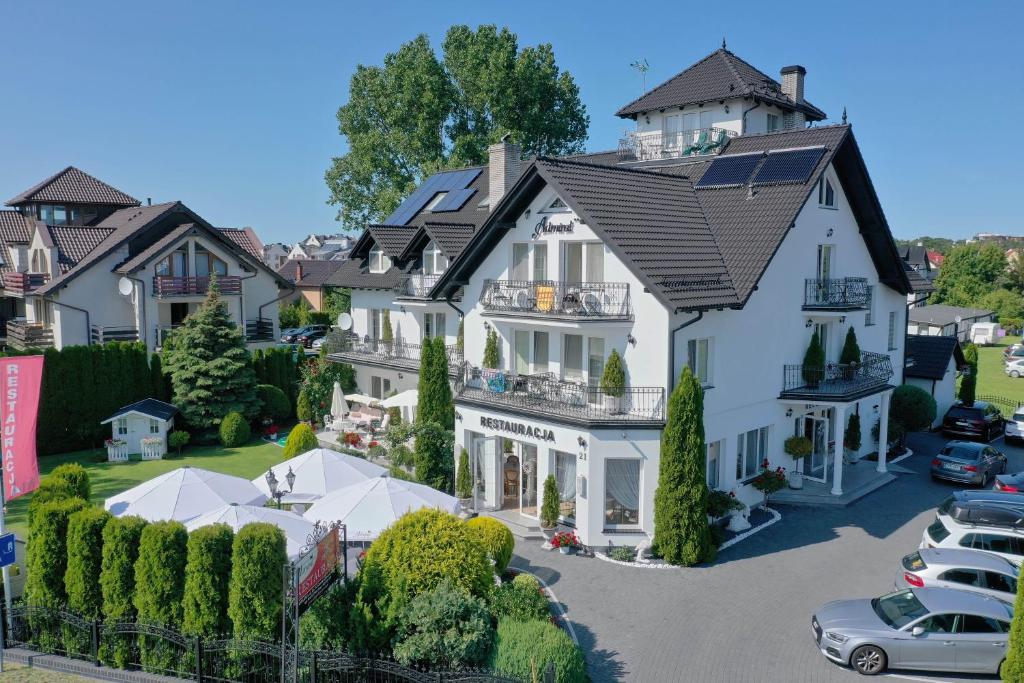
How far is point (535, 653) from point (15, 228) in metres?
45.3

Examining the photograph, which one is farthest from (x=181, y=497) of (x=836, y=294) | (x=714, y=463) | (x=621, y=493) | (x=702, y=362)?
(x=836, y=294)

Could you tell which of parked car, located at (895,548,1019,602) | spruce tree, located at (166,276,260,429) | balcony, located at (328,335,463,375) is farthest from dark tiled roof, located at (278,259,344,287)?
parked car, located at (895,548,1019,602)

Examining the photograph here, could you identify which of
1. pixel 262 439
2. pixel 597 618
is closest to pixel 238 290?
pixel 262 439

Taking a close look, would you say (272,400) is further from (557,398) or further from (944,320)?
(944,320)

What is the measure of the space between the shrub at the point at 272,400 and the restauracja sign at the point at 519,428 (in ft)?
46.0

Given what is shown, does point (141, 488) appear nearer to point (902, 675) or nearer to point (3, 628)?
point (3, 628)

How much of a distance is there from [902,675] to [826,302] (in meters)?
13.4

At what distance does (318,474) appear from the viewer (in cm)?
2041

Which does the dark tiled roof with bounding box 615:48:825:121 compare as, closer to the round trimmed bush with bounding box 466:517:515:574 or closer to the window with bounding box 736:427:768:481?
the window with bounding box 736:427:768:481

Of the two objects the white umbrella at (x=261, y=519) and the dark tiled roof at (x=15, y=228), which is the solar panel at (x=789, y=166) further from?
the dark tiled roof at (x=15, y=228)

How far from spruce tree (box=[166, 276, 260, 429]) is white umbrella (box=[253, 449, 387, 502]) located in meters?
11.8

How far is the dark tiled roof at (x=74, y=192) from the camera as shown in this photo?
45.9m

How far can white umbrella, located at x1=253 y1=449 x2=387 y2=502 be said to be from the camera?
785 inches

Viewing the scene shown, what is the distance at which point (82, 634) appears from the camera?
1464 cm
